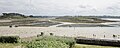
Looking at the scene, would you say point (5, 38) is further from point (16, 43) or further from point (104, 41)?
point (104, 41)

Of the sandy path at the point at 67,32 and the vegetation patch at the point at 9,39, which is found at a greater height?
the vegetation patch at the point at 9,39

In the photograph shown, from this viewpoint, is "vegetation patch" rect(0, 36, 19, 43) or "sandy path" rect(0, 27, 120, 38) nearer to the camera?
"vegetation patch" rect(0, 36, 19, 43)

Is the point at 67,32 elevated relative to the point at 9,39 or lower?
lower

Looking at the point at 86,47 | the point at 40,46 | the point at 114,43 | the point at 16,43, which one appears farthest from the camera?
the point at 16,43

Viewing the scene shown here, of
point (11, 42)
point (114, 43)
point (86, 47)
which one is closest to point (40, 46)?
point (86, 47)

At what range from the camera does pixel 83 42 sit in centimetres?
3156

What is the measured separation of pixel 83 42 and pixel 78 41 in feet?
2.73

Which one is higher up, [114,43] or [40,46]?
[40,46]

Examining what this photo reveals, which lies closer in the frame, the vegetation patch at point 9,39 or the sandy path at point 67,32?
the vegetation patch at point 9,39

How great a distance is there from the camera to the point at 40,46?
13562mm

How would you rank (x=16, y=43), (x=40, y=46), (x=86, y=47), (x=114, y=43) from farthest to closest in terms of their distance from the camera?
1. (x=16, y=43)
2. (x=114, y=43)
3. (x=86, y=47)
4. (x=40, y=46)

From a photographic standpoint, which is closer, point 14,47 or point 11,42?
point 14,47

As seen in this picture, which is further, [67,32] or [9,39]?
[67,32]

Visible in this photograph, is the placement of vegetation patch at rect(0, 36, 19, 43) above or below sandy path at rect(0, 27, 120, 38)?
above
